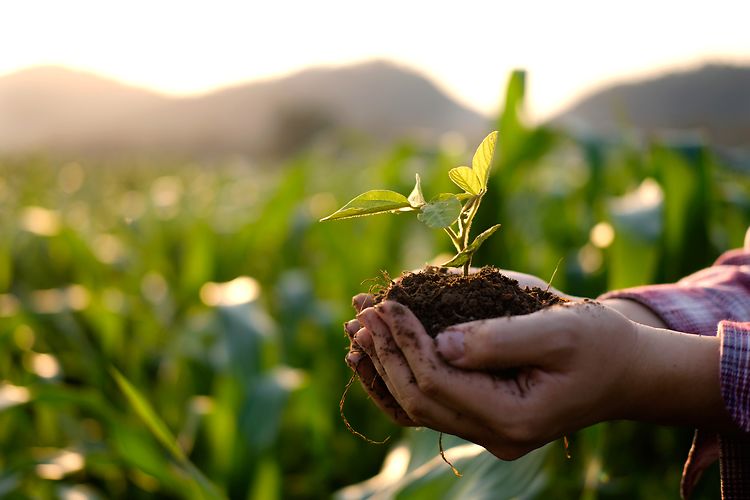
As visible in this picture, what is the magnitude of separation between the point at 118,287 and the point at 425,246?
942 millimetres

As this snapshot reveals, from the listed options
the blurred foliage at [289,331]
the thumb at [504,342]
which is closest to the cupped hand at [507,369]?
the thumb at [504,342]

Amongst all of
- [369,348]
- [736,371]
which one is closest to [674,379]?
[736,371]

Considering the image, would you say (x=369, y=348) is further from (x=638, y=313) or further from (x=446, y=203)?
(x=638, y=313)

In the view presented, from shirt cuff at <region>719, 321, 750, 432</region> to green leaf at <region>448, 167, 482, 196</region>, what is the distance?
0.79 feet

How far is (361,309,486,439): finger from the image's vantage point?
535 mm

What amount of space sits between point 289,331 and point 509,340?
121 centimetres

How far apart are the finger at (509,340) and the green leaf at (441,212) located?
0.09 m

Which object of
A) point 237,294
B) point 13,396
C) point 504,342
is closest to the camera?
point 504,342

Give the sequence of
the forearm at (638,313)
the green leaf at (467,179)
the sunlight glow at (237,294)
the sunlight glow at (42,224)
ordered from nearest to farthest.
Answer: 1. the green leaf at (467,179)
2. the forearm at (638,313)
3. the sunlight glow at (237,294)
4. the sunlight glow at (42,224)

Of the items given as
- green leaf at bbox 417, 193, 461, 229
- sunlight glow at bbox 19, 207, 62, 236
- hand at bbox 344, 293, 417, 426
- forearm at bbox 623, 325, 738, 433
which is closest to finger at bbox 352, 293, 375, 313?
hand at bbox 344, 293, 417, 426

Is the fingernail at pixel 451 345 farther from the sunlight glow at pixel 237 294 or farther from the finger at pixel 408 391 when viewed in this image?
the sunlight glow at pixel 237 294

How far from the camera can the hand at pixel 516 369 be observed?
0.51 m

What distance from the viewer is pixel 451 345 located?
513 mm

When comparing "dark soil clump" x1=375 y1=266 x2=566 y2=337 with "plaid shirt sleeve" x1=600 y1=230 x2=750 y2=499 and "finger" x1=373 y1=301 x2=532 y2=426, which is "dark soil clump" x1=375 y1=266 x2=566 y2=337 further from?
"plaid shirt sleeve" x1=600 y1=230 x2=750 y2=499
